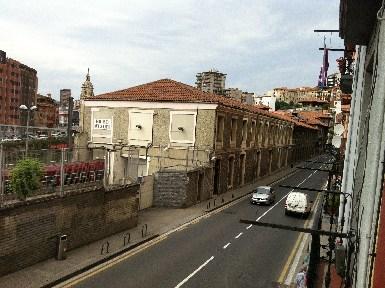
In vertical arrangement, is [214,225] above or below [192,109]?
below

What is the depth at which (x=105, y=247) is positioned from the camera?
18.2 metres

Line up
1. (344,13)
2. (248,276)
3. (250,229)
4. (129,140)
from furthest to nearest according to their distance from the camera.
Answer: (129,140) → (250,229) → (248,276) → (344,13)

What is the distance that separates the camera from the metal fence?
14477 millimetres

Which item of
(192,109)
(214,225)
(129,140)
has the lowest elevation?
(214,225)

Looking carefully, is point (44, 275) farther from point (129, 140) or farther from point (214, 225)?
point (129, 140)

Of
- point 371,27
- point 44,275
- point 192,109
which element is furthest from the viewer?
point 192,109

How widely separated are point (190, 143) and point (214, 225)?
A: 413 inches

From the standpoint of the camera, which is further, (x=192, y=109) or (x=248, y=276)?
(x=192, y=109)

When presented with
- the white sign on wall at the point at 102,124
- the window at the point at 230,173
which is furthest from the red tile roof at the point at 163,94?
the window at the point at 230,173

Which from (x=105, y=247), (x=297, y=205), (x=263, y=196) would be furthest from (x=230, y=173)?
(x=105, y=247)

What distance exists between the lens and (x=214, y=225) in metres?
24.9

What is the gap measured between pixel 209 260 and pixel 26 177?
28.6 feet

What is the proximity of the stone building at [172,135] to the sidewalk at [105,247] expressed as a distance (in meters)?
1.94

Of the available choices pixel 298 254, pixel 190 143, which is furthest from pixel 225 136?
pixel 298 254
